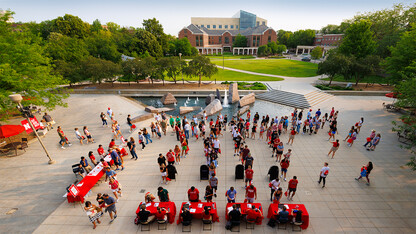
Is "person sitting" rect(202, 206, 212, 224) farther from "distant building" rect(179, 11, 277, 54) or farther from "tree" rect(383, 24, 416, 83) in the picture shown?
"distant building" rect(179, 11, 277, 54)

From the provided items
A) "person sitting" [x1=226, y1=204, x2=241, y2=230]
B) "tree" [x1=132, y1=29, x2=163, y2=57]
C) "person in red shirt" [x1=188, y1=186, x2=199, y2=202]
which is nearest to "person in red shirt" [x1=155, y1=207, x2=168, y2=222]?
"person in red shirt" [x1=188, y1=186, x2=199, y2=202]

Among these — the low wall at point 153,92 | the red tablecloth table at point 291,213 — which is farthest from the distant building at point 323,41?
the red tablecloth table at point 291,213

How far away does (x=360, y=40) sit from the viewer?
35062 mm

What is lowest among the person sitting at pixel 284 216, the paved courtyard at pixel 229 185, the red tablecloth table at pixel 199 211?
the paved courtyard at pixel 229 185

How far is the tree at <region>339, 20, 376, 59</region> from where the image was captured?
114 feet

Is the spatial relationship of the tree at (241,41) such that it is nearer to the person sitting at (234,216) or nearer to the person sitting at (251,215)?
the person sitting at (251,215)

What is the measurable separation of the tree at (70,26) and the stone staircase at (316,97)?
6553 centimetres

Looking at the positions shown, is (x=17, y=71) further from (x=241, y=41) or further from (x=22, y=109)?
(x=241, y=41)

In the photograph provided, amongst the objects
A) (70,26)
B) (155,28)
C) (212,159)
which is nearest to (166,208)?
(212,159)

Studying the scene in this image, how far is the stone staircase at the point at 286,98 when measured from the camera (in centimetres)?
2448

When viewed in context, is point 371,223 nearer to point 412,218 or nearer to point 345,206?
point 345,206

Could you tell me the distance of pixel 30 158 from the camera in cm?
1301

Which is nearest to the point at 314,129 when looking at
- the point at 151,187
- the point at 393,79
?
the point at 151,187

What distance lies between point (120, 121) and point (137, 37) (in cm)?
4306
